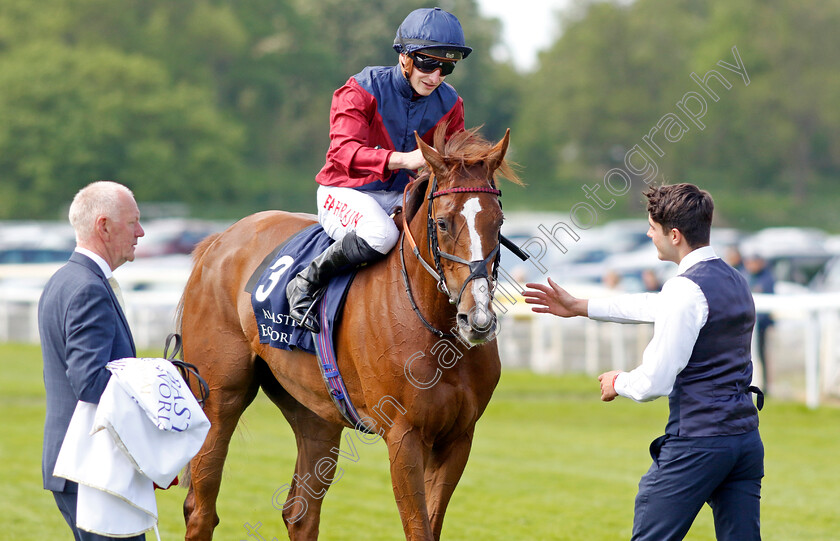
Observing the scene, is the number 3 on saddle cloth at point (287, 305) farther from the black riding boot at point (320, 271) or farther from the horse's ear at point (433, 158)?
the horse's ear at point (433, 158)

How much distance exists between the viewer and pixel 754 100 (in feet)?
143

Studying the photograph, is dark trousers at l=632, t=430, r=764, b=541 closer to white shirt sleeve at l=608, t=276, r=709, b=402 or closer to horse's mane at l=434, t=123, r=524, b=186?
white shirt sleeve at l=608, t=276, r=709, b=402

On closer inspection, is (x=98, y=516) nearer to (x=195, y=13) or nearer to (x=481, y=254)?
(x=481, y=254)

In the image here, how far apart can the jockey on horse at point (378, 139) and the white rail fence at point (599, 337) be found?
6676 mm

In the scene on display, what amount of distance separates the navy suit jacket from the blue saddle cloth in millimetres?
1169

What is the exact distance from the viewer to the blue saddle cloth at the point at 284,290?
13.8 ft

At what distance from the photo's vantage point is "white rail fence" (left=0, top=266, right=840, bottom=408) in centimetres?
999

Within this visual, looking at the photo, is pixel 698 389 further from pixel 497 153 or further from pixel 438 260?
pixel 497 153

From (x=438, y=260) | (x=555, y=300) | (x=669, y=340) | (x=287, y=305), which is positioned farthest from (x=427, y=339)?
(x=669, y=340)

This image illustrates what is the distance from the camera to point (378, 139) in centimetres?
438

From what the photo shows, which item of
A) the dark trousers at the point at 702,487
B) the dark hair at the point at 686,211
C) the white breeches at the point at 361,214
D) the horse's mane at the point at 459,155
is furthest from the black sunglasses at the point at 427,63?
the dark trousers at the point at 702,487

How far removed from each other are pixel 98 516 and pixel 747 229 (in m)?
42.0

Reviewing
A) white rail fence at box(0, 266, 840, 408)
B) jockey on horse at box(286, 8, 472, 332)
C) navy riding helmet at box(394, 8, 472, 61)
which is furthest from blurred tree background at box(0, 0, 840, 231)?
navy riding helmet at box(394, 8, 472, 61)

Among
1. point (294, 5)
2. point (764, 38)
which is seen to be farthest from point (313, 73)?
point (764, 38)
